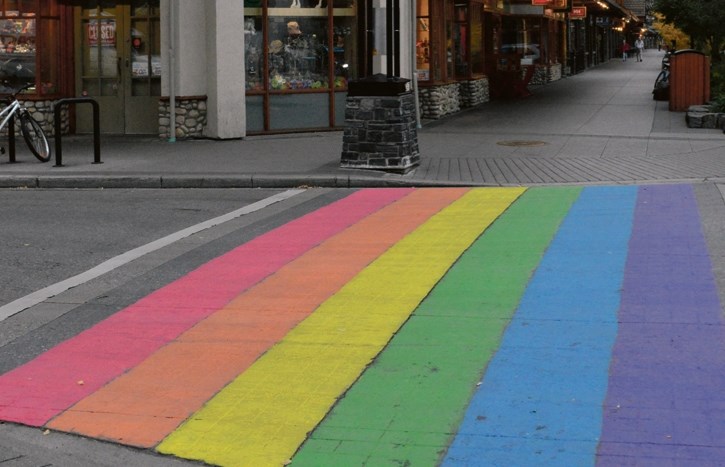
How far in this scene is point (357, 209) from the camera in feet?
40.8

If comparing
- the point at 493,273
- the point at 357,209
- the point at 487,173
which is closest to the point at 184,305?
the point at 493,273

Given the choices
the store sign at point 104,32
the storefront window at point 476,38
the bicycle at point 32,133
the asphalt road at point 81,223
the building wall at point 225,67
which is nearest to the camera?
the asphalt road at point 81,223

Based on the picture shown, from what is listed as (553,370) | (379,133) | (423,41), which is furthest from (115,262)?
(423,41)

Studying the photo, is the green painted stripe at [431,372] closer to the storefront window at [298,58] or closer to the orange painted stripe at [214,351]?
the orange painted stripe at [214,351]

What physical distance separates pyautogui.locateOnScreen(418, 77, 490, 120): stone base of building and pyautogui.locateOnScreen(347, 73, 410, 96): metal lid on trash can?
9.60m

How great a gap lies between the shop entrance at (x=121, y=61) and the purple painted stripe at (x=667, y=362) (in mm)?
13125

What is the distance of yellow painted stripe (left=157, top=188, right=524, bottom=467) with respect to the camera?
17.5ft

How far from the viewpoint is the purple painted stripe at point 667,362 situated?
16.9 feet

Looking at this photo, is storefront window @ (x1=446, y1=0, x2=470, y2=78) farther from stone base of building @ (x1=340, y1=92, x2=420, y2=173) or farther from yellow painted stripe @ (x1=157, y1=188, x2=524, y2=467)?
yellow painted stripe @ (x1=157, y1=188, x2=524, y2=467)

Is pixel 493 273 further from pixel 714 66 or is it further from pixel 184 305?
pixel 714 66

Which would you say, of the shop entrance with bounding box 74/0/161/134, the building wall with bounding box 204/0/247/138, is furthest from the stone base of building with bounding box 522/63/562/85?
the shop entrance with bounding box 74/0/161/134

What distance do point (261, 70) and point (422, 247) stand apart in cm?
1168

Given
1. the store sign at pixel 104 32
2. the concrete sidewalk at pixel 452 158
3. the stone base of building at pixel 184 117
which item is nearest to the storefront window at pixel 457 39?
the concrete sidewalk at pixel 452 158

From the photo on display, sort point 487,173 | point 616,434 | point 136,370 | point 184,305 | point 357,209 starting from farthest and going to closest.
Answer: point 487,173, point 357,209, point 184,305, point 136,370, point 616,434
